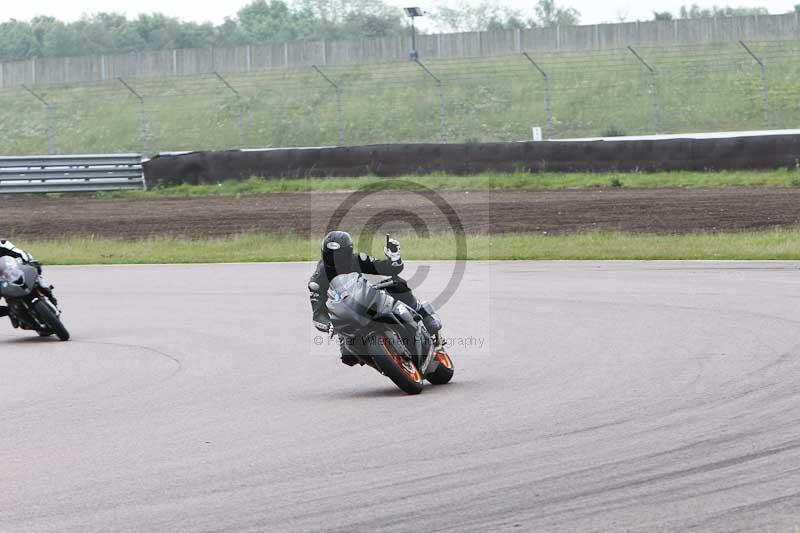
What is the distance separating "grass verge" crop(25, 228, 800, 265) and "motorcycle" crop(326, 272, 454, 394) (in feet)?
33.3

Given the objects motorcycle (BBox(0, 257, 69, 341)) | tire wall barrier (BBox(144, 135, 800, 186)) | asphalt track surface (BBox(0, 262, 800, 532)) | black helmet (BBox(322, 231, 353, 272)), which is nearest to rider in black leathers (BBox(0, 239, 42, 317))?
motorcycle (BBox(0, 257, 69, 341))

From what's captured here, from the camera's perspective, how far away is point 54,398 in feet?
32.3

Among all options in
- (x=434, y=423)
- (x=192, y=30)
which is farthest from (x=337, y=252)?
(x=192, y=30)

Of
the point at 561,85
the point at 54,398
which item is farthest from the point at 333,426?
the point at 561,85

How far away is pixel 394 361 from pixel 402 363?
0.37 ft

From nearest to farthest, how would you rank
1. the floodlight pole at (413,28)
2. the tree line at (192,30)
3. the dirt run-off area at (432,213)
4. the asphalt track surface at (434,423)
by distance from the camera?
the asphalt track surface at (434,423) < the dirt run-off area at (432,213) < the floodlight pole at (413,28) < the tree line at (192,30)

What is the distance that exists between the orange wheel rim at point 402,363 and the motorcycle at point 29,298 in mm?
5187

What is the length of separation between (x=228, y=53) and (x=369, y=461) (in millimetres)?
48693

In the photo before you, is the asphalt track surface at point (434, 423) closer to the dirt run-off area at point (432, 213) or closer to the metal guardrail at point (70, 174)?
the dirt run-off area at point (432, 213)

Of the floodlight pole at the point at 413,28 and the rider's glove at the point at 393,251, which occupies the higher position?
the floodlight pole at the point at 413,28

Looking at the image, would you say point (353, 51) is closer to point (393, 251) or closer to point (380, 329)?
point (393, 251)

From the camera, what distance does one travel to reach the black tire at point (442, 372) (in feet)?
32.5

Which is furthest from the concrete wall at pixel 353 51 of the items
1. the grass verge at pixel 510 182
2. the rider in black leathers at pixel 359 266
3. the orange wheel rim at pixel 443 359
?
the rider in black leathers at pixel 359 266

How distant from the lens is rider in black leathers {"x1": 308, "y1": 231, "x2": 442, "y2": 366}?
9.57 metres
